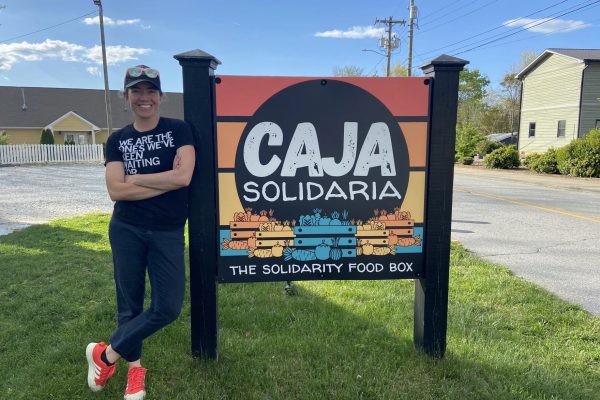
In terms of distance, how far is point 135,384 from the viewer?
2699mm

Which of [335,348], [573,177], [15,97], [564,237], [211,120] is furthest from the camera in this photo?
[15,97]

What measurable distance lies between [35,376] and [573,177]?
72.7 feet

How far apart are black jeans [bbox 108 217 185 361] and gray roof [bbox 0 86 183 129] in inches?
1410

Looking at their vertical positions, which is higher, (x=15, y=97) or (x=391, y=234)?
(x=15, y=97)

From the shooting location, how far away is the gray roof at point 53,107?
3681cm

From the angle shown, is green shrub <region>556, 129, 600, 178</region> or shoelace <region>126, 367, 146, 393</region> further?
green shrub <region>556, 129, 600, 178</region>

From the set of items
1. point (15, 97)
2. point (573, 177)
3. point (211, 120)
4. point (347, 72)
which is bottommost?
point (573, 177)

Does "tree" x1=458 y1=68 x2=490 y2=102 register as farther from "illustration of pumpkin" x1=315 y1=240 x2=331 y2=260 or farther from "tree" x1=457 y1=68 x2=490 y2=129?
"illustration of pumpkin" x1=315 y1=240 x2=331 y2=260

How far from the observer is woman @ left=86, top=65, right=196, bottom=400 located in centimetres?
257

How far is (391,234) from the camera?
3045 millimetres

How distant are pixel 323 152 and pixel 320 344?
1412mm

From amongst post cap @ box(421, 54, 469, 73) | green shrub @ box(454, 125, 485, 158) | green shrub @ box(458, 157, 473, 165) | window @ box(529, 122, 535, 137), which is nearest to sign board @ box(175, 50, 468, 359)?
post cap @ box(421, 54, 469, 73)

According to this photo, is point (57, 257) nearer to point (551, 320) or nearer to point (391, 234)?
point (391, 234)

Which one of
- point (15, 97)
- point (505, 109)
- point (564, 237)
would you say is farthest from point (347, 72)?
point (564, 237)
